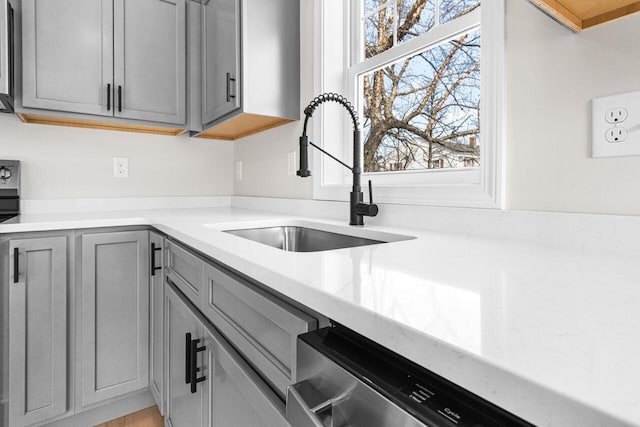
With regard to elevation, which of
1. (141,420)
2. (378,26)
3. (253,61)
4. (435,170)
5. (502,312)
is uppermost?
(378,26)

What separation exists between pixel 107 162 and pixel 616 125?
7.61 feet

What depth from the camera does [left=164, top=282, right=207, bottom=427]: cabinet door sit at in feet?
3.50

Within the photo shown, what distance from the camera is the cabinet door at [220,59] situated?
1.68 metres

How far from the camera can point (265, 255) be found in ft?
2.40

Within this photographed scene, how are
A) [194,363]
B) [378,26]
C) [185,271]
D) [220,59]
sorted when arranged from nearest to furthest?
1. [194,363]
2. [185,271]
3. [378,26]
4. [220,59]

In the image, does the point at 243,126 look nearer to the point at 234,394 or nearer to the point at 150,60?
the point at 150,60

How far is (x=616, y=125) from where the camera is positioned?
2.47 ft

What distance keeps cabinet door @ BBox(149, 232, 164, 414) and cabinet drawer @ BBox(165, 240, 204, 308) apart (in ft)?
0.52

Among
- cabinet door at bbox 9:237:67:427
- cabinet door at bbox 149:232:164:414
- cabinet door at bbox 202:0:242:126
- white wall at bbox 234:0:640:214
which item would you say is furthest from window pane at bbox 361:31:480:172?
cabinet door at bbox 9:237:67:427

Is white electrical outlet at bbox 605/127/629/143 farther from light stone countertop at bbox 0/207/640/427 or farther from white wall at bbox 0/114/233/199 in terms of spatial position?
white wall at bbox 0/114/233/199

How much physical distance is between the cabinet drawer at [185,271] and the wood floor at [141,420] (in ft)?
2.60

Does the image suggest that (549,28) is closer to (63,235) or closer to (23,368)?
(63,235)

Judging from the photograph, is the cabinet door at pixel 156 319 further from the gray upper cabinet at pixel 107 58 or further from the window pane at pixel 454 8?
the window pane at pixel 454 8

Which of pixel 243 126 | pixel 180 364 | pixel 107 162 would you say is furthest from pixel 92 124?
pixel 180 364
